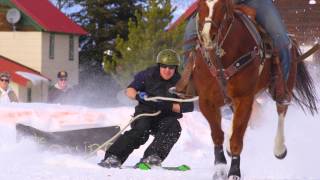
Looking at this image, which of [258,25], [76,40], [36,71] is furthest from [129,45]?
[258,25]

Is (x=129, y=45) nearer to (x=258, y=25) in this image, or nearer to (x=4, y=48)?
(x=4, y=48)

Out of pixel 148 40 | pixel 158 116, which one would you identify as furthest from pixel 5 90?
pixel 148 40

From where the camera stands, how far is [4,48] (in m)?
41.6

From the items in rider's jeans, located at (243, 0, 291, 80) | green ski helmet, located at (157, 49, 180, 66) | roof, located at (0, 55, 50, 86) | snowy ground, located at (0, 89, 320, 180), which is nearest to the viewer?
snowy ground, located at (0, 89, 320, 180)

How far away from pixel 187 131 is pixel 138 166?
17.3 feet

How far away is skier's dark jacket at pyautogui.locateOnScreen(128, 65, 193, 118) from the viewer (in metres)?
9.26

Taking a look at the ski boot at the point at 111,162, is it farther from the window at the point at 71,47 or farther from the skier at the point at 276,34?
the window at the point at 71,47

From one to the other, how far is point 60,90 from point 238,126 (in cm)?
901

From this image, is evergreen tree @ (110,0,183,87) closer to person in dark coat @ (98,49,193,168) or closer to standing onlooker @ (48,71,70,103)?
standing onlooker @ (48,71,70,103)

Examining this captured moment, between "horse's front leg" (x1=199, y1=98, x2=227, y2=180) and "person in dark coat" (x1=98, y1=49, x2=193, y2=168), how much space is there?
161cm

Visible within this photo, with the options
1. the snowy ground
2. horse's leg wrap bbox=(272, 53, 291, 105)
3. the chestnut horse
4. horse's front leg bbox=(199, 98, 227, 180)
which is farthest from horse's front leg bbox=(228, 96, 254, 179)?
horse's leg wrap bbox=(272, 53, 291, 105)

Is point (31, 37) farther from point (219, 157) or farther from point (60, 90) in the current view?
point (219, 157)

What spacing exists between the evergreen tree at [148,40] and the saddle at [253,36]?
2335 centimetres

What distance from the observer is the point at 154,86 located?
30.6 ft
